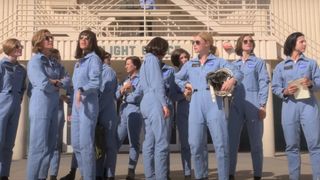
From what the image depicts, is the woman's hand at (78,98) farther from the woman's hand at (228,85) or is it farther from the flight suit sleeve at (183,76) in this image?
the woman's hand at (228,85)

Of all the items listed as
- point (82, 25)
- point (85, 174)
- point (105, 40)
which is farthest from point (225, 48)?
point (85, 174)

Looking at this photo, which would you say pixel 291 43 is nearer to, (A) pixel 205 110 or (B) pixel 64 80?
(A) pixel 205 110

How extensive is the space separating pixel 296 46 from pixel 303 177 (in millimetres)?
2020

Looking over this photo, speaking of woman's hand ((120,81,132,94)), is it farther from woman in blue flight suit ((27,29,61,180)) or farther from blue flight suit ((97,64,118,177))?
woman in blue flight suit ((27,29,61,180))

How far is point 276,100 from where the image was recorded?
14.1 metres

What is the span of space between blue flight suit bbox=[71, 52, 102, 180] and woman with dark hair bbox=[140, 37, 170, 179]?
0.59 meters

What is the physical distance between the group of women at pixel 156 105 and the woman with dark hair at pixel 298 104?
0.01 meters

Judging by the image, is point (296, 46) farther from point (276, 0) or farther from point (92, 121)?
point (276, 0)

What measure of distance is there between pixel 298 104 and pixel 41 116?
3071mm

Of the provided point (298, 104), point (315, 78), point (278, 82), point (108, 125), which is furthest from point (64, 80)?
point (315, 78)

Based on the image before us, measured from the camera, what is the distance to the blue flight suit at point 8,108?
560cm

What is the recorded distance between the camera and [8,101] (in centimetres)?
566

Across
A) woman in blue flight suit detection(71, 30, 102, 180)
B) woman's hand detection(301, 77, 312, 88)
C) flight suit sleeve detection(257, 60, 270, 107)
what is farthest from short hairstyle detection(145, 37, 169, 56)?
woman's hand detection(301, 77, 312, 88)

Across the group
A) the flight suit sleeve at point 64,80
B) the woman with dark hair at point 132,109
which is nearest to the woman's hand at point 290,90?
the woman with dark hair at point 132,109
